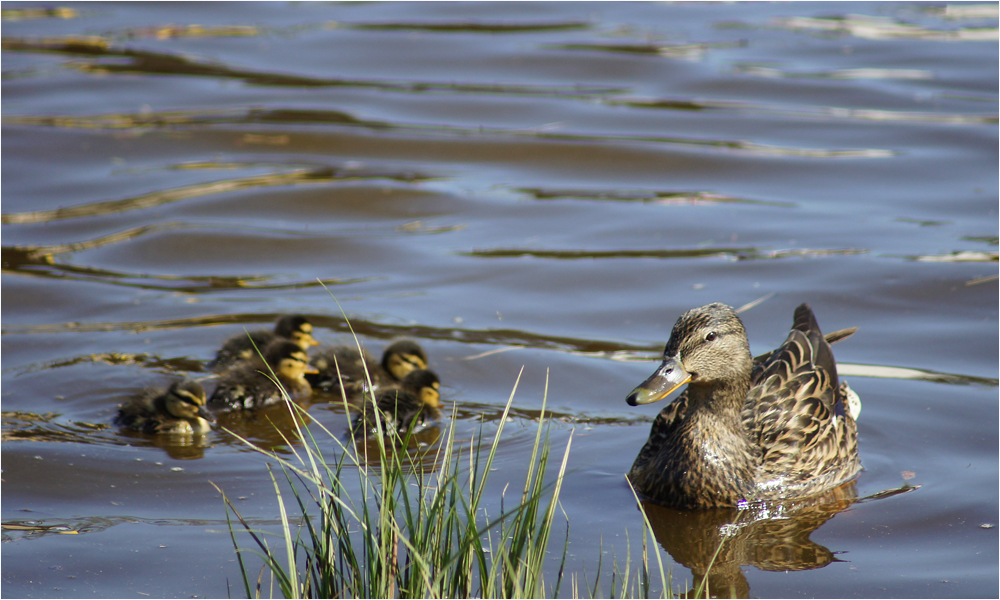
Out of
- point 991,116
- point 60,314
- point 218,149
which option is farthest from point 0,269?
point 991,116

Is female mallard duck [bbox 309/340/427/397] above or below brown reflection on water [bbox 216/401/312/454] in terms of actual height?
above

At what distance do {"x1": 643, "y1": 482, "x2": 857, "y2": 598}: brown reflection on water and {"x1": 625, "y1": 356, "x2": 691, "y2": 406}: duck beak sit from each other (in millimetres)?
485

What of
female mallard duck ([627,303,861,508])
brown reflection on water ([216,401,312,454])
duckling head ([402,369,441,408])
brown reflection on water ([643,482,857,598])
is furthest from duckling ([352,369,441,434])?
brown reflection on water ([643,482,857,598])

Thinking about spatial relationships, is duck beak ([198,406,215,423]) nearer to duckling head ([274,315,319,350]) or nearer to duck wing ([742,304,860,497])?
duckling head ([274,315,319,350])

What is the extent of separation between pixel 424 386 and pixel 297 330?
905 mm

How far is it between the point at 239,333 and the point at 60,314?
1.10 m

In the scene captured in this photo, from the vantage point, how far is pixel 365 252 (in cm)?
702

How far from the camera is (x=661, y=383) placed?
3758mm

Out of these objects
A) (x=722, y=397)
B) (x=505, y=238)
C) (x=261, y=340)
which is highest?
(x=505, y=238)

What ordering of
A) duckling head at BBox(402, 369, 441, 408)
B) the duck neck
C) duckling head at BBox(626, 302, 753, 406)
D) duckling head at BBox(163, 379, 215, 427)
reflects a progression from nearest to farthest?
duckling head at BBox(626, 302, 753, 406) < the duck neck < duckling head at BBox(163, 379, 215, 427) < duckling head at BBox(402, 369, 441, 408)

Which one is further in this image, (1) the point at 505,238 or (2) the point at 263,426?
(1) the point at 505,238

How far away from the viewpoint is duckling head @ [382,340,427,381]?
5.07 m

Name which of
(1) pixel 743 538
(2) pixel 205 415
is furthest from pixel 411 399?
(1) pixel 743 538

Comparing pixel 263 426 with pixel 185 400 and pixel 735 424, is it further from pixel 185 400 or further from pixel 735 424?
pixel 735 424
